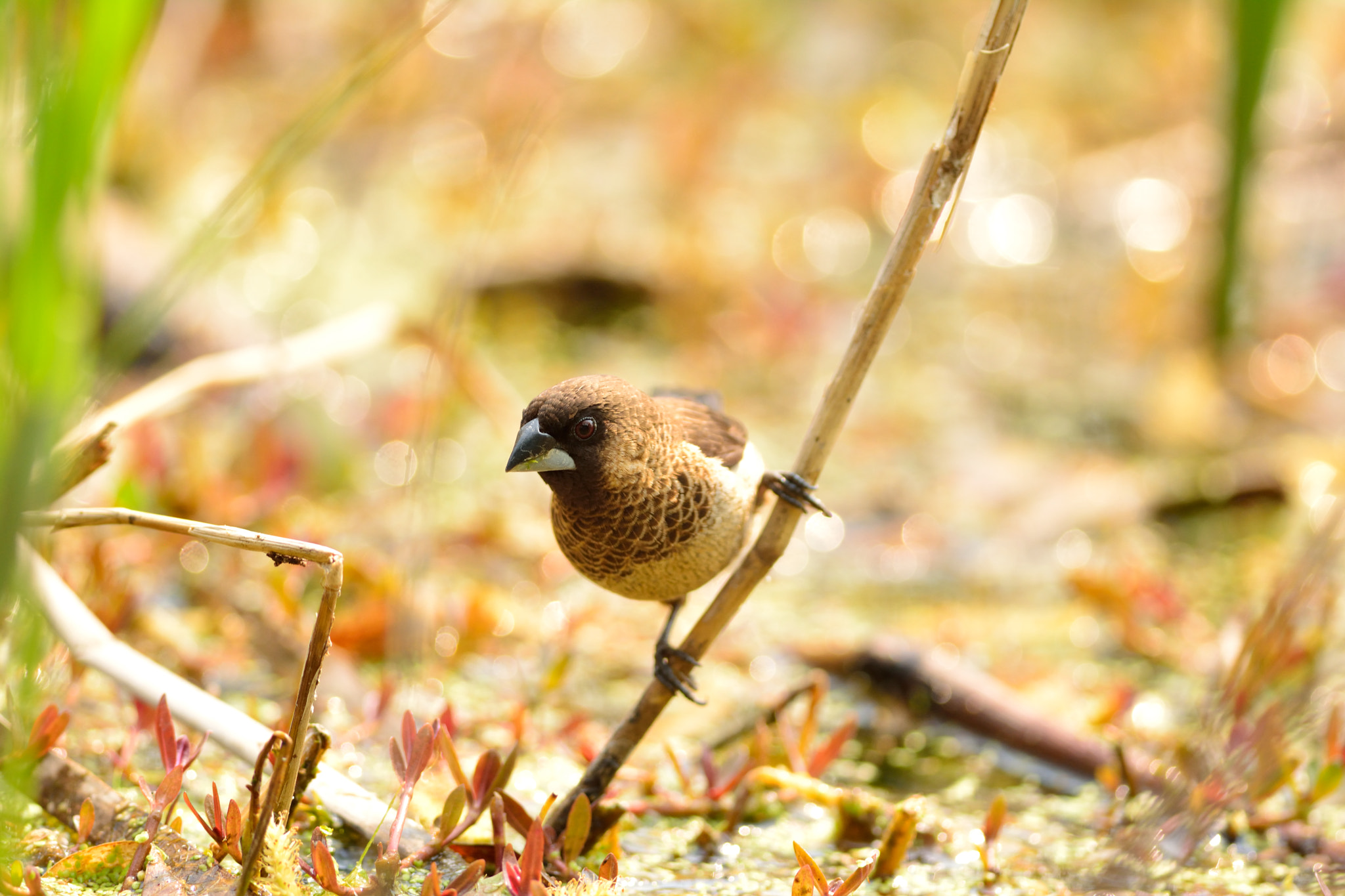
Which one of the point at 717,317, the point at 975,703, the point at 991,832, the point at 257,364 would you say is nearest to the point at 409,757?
the point at 991,832

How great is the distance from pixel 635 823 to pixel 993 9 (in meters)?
1.67

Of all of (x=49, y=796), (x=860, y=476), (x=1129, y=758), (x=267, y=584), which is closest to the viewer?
(x=49, y=796)

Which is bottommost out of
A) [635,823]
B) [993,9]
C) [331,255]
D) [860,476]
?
[635,823]

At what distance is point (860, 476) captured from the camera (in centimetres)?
470

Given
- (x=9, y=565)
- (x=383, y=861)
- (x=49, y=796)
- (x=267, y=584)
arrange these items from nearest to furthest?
(x=9, y=565)
(x=383, y=861)
(x=49, y=796)
(x=267, y=584)

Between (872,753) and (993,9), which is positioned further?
(872,753)

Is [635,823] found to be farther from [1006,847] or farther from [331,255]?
[331,255]

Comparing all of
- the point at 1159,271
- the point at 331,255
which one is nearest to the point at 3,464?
the point at 331,255

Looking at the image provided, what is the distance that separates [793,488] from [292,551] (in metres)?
0.98

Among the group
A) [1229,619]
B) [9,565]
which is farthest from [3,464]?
[1229,619]

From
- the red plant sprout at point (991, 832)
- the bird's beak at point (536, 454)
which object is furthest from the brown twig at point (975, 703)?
the bird's beak at point (536, 454)

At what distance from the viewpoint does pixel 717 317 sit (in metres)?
5.45

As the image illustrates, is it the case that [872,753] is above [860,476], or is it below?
below

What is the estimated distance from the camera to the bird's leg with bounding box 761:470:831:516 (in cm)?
224
